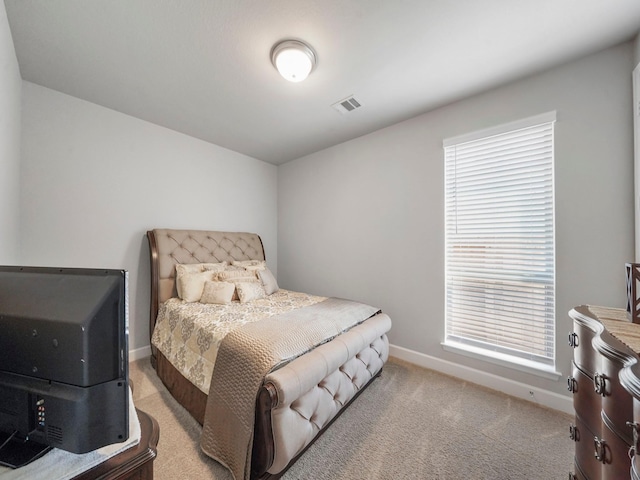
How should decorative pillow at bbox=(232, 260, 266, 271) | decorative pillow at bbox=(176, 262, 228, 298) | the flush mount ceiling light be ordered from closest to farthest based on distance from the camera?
1. the flush mount ceiling light
2. decorative pillow at bbox=(176, 262, 228, 298)
3. decorative pillow at bbox=(232, 260, 266, 271)

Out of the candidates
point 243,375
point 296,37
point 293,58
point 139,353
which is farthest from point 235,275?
point 296,37

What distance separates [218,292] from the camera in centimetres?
235

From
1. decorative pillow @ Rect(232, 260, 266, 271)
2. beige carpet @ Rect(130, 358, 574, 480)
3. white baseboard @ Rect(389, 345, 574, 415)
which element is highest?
decorative pillow @ Rect(232, 260, 266, 271)

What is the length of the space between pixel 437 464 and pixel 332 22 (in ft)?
8.79

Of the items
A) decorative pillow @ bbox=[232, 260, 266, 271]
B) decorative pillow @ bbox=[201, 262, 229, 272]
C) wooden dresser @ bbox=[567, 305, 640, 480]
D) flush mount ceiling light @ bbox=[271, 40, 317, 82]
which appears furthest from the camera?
decorative pillow @ bbox=[232, 260, 266, 271]

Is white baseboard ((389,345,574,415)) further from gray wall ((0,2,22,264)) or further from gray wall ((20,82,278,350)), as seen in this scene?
gray wall ((0,2,22,264))

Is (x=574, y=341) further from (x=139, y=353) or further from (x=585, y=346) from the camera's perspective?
(x=139, y=353)

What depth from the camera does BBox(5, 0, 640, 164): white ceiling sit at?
54.1 inches

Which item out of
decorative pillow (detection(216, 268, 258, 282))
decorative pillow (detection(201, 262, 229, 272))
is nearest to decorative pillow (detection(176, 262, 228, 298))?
decorative pillow (detection(201, 262, 229, 272))

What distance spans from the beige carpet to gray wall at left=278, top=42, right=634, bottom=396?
0.37 metres

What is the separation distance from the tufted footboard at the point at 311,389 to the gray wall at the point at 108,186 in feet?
7.29

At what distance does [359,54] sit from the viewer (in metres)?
1.69

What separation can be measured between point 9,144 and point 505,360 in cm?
403

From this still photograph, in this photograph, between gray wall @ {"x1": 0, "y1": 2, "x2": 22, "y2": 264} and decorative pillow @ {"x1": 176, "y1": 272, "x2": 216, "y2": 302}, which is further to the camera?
decorative pillow @ {"x1": 176, "y1": 272, "x2": 216, "y2": 302}
